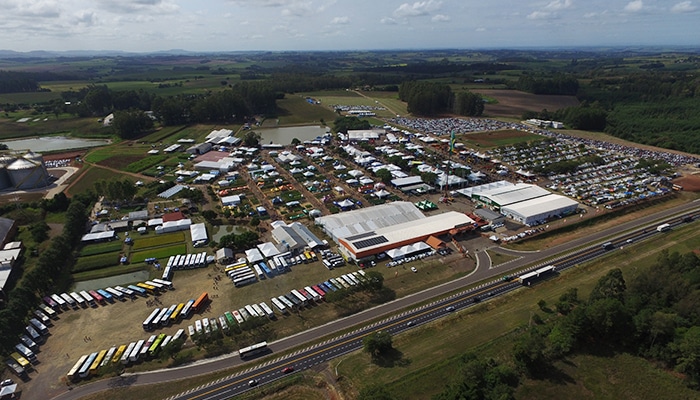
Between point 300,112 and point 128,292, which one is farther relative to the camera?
point 300,112

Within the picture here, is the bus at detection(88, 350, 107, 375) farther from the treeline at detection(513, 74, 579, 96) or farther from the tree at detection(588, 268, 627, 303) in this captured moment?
the treeline at detection(513, 74, 579, 96)

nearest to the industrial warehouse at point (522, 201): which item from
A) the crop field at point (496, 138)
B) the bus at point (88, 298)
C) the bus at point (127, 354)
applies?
the crop field at point (496, 138)

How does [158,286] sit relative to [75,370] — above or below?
above

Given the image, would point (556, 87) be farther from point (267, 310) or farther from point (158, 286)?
point (158, 286)

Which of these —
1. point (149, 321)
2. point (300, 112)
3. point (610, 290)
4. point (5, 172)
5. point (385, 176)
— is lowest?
point (149, 321)

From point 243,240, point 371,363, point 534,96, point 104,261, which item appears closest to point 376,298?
point 371,363

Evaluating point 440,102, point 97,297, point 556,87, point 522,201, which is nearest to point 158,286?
point 97,297

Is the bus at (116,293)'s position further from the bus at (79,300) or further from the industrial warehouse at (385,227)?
the industrial warehouse at (385,227)
